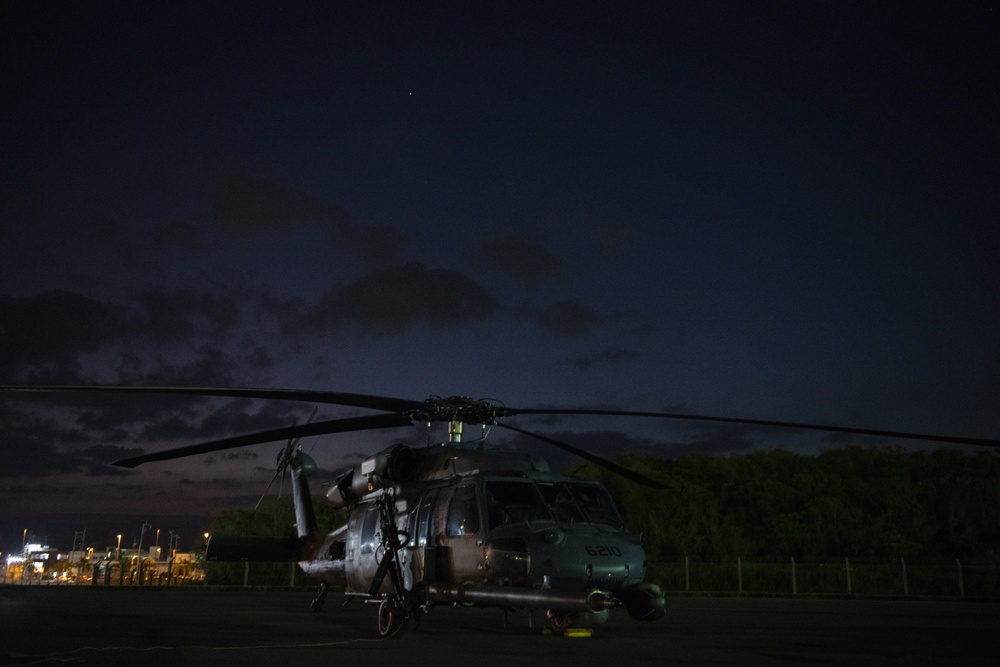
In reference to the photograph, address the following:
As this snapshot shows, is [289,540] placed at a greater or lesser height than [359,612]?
greater

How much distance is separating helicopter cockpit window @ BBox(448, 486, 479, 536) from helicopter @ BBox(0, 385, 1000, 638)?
0.02 meters

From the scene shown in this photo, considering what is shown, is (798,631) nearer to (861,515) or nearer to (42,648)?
(42,648)

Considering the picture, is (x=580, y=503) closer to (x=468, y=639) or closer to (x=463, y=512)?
(x=463, y=512)

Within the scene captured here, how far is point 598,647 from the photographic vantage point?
36.3 ft

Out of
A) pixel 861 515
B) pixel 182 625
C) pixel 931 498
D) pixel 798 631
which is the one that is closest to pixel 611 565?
pixel 798 631

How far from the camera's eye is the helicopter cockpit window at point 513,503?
38.1ft

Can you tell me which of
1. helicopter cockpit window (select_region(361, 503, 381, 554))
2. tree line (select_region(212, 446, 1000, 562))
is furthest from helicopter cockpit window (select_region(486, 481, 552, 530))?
tree line (select_region(212, 446, 1000, 562))

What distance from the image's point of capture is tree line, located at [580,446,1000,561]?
47750 millimetres

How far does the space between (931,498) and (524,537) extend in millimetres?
50963

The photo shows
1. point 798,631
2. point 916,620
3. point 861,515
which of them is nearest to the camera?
point 798,631

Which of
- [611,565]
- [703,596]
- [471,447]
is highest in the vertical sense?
[471,447]

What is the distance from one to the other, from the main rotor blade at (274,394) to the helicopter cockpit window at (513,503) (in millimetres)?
2350

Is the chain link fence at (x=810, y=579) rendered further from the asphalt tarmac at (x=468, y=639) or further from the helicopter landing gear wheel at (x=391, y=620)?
the helicopter landing gear wheel at (x=391, y=620)

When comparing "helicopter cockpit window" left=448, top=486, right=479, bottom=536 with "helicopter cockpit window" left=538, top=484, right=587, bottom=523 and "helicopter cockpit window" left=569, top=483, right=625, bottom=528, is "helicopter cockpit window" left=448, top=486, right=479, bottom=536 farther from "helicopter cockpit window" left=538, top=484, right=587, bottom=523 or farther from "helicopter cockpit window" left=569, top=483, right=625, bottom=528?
"helicopter cockpit window" left=569, top=483, right=625, bottom=528
